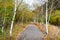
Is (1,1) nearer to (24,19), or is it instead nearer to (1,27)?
(1,27)

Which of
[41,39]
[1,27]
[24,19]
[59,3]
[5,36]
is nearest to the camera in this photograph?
[5,36]

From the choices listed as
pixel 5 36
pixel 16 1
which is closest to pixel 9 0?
pixel 16 1

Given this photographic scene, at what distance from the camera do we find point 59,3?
24109 mm

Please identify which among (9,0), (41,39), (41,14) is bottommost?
(41,39)

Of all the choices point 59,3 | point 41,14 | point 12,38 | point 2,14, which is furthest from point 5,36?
point 41,14

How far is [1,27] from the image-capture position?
19.9 metres

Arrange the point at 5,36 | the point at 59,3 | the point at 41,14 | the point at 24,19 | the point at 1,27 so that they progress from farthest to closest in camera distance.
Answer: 1. the point at 24,19
2. the point at 41,14
3. the point at 59,3
4. the point at 1,27
5. the point at 5,36

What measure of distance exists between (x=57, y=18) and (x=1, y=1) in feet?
51.4

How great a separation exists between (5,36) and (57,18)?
1591 centimetres

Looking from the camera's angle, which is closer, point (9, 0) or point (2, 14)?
point (2, 14)

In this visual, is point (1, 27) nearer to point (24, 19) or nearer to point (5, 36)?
point (5, 36)

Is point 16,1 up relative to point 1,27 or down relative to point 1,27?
up

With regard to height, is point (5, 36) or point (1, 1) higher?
point (1, 1)

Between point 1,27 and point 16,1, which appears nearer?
point 16,1
